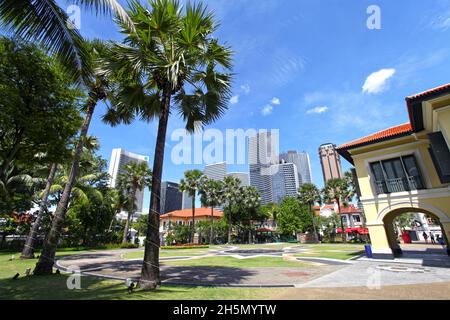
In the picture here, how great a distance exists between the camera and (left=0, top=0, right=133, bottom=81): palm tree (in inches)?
197

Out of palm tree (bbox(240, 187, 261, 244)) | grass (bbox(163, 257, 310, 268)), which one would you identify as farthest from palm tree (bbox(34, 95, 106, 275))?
palm tree (bbox(240, 187, 261, 244))

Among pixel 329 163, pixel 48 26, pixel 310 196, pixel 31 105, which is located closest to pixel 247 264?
pixel 31 105

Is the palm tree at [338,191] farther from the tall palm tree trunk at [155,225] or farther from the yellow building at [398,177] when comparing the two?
the tall palm tree trunk at [155,225]

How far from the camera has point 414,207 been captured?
44.1 feet

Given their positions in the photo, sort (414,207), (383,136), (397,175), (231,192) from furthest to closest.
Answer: (231,192), (383,136), (397,175), (414,207)

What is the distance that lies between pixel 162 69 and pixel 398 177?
1537 cm

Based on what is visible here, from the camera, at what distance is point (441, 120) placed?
9695mm

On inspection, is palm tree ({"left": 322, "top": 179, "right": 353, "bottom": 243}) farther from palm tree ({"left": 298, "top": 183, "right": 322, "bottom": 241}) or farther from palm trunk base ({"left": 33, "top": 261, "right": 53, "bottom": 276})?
palm trunk base ({"left": 33, "top": 261, "right": 53, "bottom": 276})

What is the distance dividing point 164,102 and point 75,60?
3.23 meters

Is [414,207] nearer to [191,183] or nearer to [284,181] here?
[191,183]

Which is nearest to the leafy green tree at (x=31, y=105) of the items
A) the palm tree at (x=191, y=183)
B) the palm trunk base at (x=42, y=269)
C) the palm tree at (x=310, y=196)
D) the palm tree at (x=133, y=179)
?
the palm trunk base at (x=42, y=269)

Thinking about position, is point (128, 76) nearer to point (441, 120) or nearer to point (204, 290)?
point (204, 290)

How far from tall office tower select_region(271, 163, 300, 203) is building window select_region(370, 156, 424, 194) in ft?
478

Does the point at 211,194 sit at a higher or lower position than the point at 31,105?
higher
